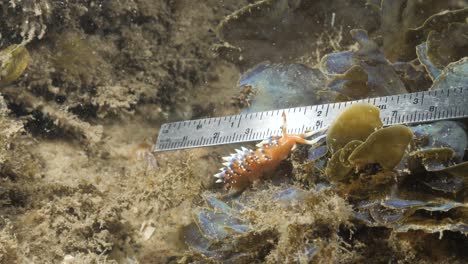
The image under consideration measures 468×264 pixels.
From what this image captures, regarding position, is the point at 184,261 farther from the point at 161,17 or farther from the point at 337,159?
the point at 161,17

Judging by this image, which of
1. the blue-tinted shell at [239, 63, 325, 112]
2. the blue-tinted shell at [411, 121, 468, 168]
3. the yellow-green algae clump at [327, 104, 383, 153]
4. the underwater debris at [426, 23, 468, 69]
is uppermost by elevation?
the underwater debris at [426, 23, 468, 69]

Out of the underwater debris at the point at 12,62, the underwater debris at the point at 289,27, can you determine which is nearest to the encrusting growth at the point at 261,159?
the underwater debris at the point at 289,27

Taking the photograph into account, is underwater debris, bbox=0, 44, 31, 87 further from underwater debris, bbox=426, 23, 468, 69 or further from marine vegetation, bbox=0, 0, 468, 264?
underwater debris, bbox=426, 23, 468, 69

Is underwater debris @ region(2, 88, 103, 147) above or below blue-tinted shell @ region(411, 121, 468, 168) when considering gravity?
below

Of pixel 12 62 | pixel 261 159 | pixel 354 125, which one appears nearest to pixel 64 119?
pixel 12 62

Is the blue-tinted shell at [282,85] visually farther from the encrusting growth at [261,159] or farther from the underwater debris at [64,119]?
the underwater debris at [64,119]

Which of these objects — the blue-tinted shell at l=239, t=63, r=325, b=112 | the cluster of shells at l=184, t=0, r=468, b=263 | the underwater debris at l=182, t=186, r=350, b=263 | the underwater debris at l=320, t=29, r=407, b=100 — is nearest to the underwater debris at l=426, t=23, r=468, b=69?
the cluster of shells at l=184, t=0, r=468, b=263
